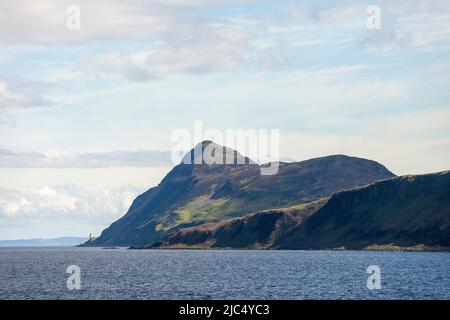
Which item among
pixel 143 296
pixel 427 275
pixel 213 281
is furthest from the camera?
pixel 427 275

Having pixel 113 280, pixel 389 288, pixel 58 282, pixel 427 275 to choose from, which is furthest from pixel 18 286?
pixel 427 275

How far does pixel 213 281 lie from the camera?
6088 inches

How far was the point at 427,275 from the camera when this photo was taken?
175000mm

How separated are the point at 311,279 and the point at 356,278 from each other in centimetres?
1139

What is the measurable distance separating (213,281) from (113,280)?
22776mm

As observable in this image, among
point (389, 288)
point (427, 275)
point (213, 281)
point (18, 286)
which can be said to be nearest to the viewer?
point (389, 288)

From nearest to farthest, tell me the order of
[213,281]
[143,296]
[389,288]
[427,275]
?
[143,296] < [389,288] < [213,281] < [427,275]

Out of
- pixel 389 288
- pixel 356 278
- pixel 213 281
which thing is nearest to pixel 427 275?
pixel 356 278
